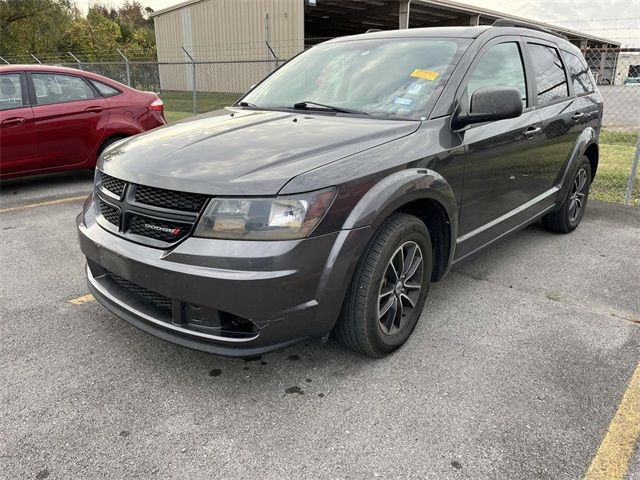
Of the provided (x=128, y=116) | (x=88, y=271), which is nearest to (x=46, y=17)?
(x=128, y=116)

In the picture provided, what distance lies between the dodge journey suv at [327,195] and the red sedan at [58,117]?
11.5 ft

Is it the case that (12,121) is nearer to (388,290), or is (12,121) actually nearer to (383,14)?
(388,290)

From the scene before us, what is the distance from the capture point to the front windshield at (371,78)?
312 centimetres

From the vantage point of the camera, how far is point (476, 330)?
3.22 metres

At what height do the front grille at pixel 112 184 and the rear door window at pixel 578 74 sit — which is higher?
the rear door window at pixel 578 74

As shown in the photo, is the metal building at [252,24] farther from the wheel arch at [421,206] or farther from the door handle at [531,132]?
the wheel arch at [421,206]

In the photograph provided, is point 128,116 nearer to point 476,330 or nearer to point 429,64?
point 429,64

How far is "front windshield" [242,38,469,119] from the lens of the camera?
3119mm

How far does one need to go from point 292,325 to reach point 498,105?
5.66 ft

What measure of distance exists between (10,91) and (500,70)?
5507 mm

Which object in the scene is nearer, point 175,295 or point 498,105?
point 175,295

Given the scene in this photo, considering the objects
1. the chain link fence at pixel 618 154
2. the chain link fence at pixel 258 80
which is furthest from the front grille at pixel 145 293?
the chain link fence at pixel 258 80

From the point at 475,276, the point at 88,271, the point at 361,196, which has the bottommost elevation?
the point at 475,276

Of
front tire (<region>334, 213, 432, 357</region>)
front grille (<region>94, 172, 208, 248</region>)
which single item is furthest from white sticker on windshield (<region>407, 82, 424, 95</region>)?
front grille (<region>94, 172, 208, 248</region>)
